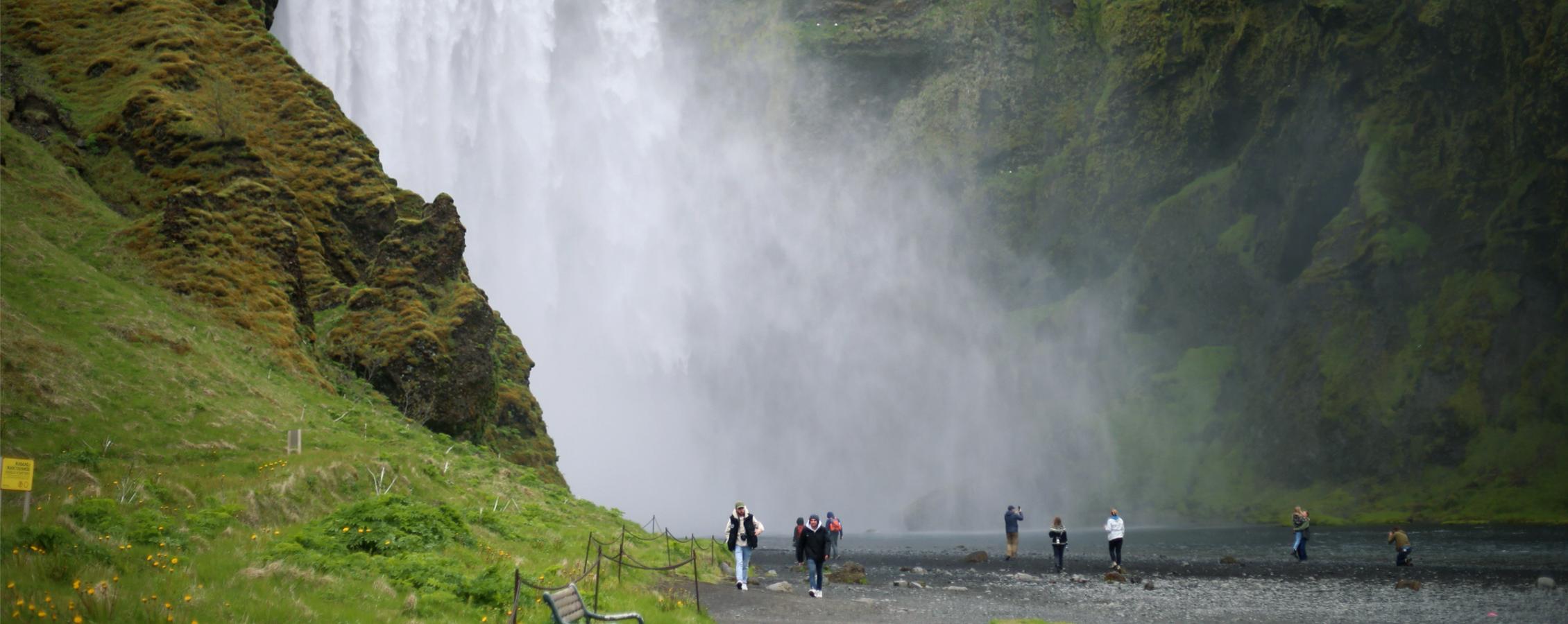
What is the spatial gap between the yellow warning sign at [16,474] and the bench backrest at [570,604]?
7931 millimetres

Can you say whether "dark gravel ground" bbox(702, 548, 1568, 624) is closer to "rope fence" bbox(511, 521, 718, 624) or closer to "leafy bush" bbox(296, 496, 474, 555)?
"rope fence" bbox(511, 521, 718, 624)

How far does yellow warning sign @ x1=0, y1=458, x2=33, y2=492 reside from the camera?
1480cm

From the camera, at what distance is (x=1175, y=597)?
3081 centimetres

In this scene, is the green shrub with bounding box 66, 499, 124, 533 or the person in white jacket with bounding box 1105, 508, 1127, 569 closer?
the green shrub with bounding box 66, 499, 124, 533

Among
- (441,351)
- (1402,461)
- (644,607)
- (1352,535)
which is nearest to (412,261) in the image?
(441,351)

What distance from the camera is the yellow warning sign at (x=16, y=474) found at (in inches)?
583

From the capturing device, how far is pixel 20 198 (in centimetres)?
3744

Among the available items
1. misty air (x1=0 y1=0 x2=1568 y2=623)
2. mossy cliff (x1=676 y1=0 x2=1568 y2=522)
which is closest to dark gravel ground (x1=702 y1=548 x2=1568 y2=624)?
misty air (x1=0 y1=0 x2=1568 y2=623)

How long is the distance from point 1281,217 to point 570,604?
438 feet

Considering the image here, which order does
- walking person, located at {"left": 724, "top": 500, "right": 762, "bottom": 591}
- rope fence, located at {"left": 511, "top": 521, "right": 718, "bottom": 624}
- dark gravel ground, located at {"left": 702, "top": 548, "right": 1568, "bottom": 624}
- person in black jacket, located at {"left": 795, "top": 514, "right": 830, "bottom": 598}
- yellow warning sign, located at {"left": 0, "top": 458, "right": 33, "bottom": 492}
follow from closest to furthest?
yellow warning sign, located at {"left": 0, "top": 458, "right": 33, "bottom": 492} < rope fence, located at {"left": 511, "top": 521, "right": 718, "bottom": 624} < dark gravel ground, located at {"left": 702, "top": 548, "right": 1568, "bottom": 624} < person in black jacket, located at {"left": 795, "top": 514, "right": 830, "bottom": 598} < walking person, located at {"left": 724, "top": 500, "right": 762, "bottom": 591}

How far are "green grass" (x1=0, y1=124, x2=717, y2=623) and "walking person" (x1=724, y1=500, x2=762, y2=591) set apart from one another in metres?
2.44

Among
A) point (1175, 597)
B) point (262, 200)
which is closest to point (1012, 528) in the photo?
point (1175, 597)

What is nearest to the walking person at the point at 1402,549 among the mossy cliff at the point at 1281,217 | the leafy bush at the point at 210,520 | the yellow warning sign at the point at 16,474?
the leafy bush at the point at 210,520

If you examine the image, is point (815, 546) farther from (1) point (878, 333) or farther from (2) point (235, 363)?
(1) point (878, 333)
